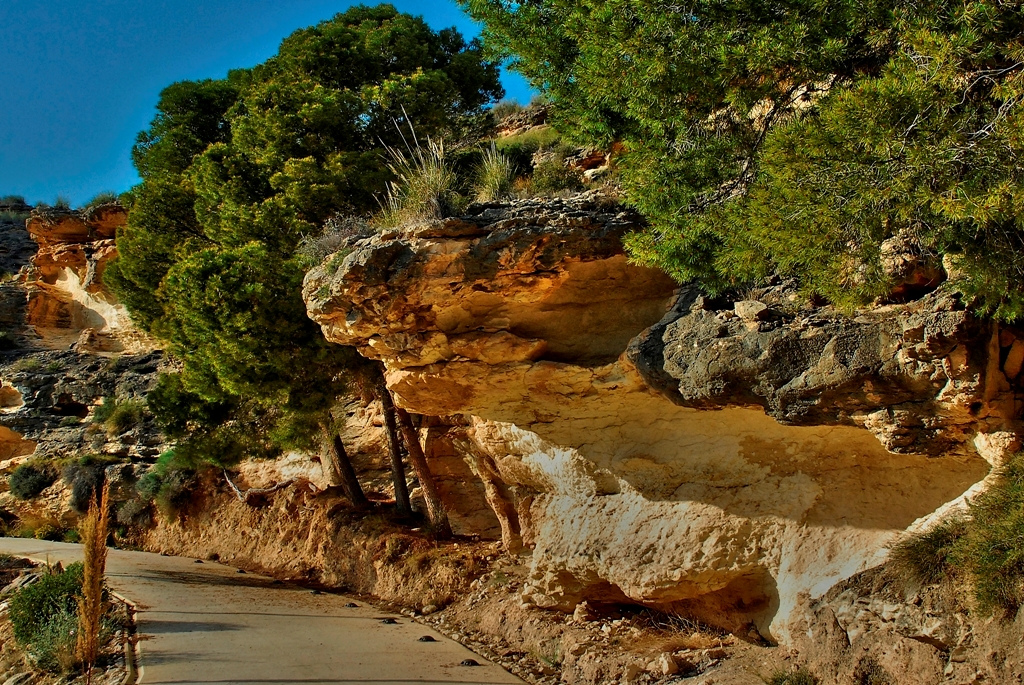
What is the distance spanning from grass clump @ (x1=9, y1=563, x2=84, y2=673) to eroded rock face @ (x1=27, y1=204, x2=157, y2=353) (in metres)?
18.3

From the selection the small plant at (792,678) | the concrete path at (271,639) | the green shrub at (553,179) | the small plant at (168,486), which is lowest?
A: the concrete path at (271,639)

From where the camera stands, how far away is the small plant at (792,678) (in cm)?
696

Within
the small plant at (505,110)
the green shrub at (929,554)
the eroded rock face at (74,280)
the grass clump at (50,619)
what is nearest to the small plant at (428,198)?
the grass clump at (50,619)

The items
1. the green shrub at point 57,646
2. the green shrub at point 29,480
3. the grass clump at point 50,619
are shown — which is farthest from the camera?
the green shrub at point 29,480

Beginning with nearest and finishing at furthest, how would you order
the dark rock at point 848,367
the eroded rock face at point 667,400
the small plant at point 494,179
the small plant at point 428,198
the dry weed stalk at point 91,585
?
the dark rock at point 848,367
the eroded rock face at point 667,400
the dry weed stalk at point 91,585
the small plant at point 428,198
the small plant at point 494,179

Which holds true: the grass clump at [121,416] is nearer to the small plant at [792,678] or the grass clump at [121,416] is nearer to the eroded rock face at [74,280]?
the eroded rock face at [74,280]

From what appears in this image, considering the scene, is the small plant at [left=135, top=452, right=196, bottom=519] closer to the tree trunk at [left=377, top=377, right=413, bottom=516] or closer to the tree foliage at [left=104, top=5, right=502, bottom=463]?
the tree foliage at [left=104, top=5, right=502, bottom=463]

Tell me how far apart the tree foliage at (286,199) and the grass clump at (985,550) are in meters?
9.46

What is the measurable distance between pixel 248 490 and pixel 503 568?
8995 millimetres

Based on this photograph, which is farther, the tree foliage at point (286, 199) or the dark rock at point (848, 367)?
the tree foliage at point (286, 199)

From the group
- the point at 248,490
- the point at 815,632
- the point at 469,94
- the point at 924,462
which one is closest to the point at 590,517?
the point at 815,632

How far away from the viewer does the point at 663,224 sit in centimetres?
763

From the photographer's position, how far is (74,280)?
93.8ft

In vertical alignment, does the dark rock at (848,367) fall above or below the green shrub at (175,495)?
above
